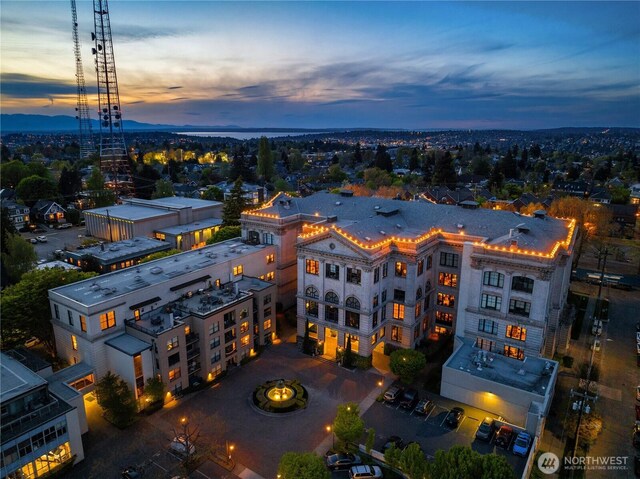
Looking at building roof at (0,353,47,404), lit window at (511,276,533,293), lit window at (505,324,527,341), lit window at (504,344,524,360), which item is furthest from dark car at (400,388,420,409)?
building roof at (0,353,47,404)

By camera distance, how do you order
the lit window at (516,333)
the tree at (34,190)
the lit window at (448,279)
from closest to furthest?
the lit window at (516,333), the lit window at (448,279), the tree at (34,190)

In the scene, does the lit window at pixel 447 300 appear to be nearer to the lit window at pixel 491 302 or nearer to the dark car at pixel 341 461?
the lit window at pixel 491 302

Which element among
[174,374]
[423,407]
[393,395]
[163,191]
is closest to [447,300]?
[393,395]

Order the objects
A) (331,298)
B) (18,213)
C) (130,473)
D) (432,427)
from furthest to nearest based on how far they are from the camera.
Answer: (18,213) → (331,298) → (432,427) → (130,473)

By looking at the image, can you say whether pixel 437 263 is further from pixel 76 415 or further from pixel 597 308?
pixel 76 415

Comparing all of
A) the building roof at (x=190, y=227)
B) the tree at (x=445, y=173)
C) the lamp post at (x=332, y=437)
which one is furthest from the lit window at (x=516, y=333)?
the tree at (x=445, y=173)

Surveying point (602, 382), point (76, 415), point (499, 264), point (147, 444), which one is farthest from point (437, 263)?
point (76, 415)

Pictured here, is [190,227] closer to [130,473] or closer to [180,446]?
[180,446]
